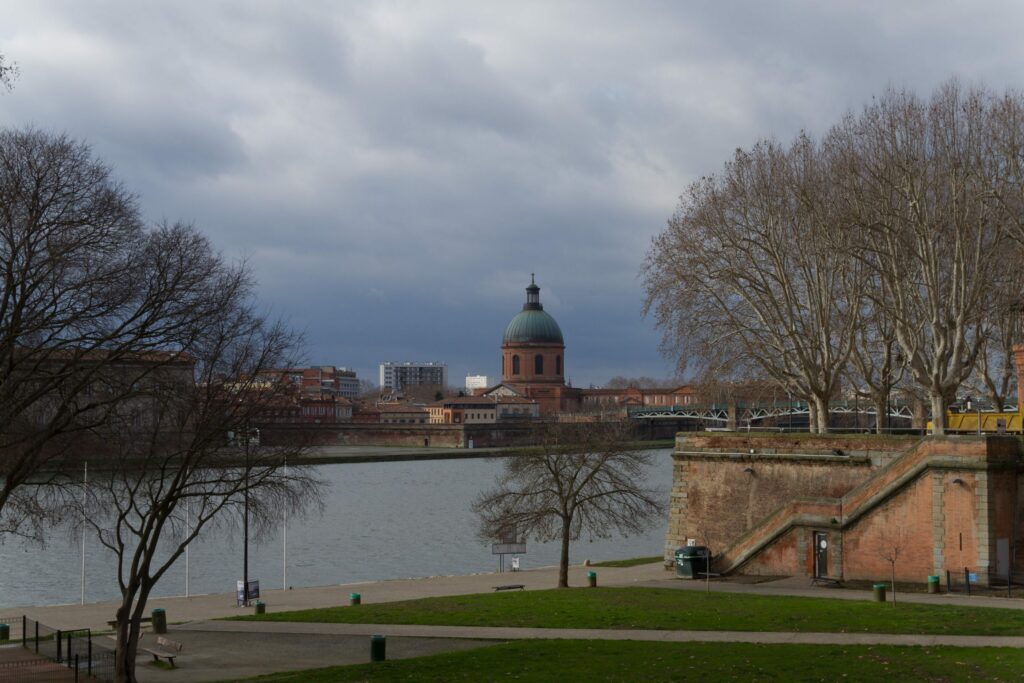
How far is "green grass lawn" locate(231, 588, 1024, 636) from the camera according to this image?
80.2 ft

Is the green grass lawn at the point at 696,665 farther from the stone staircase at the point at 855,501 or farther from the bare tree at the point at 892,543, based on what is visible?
the bare tree at the point at 892,543

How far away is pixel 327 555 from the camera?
2146 inches

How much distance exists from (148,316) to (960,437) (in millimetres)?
20948

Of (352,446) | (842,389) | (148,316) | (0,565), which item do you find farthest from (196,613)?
(352,446)

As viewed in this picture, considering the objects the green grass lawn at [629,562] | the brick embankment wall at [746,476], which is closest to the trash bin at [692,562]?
the brick embankment wall at [746,476]

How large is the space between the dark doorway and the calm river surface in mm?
18008

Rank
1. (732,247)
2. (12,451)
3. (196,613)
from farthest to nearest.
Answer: (732,247) < (196,613) < (12,451)

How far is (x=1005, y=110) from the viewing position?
3612 cm

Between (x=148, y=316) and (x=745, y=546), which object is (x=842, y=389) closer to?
(x=745, y=546)

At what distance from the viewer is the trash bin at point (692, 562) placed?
120 ft

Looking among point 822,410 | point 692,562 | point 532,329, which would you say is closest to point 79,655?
point 692,562

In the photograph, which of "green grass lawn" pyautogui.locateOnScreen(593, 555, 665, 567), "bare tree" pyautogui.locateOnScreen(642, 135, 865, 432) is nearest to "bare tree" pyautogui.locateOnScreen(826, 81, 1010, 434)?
"bare tree" pyautogui.locateOnScreen(642, 135, 865, 432)

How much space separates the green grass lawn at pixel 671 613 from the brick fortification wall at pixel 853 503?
13.2 feet

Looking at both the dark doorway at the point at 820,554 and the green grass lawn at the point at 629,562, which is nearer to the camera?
the dark doorway at the point at 820,554
